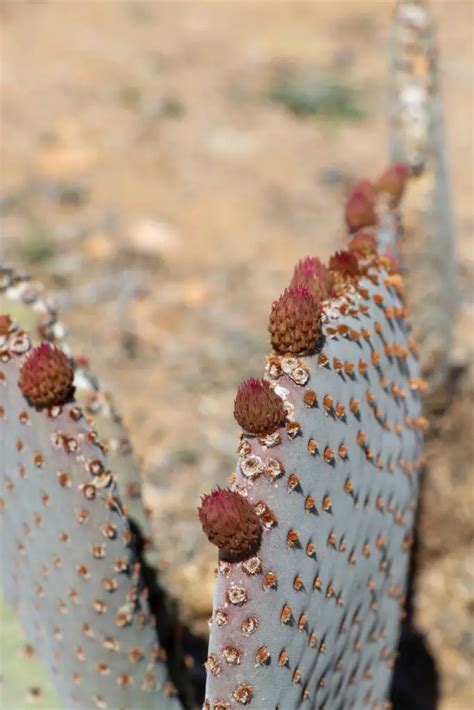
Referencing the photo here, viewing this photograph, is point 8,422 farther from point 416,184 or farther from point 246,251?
point 246,251

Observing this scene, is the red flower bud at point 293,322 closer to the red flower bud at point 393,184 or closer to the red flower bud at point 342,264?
the red flower bud at point 342,264

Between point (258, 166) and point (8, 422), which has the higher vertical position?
point (258, 166)

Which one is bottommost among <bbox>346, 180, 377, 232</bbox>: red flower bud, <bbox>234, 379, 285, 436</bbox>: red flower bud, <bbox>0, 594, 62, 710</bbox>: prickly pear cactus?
<bbox>0, 594, 62, 710</bbox>: prickly pear cactus

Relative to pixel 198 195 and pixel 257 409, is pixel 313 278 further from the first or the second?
pixel 198 195

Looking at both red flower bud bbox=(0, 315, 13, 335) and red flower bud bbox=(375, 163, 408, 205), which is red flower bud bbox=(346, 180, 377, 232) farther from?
red flower bud bbox=(0, 315, 13, 335)

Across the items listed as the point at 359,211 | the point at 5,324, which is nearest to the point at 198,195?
the point at 359,211

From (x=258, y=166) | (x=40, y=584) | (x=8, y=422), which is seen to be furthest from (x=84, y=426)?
(x=258, y=166)

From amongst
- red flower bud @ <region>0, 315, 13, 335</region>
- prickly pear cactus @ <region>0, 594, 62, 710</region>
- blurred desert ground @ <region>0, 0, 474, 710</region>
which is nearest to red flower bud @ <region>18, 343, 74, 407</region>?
red flower bud @ <region>0, 315, 13, 335</region>
